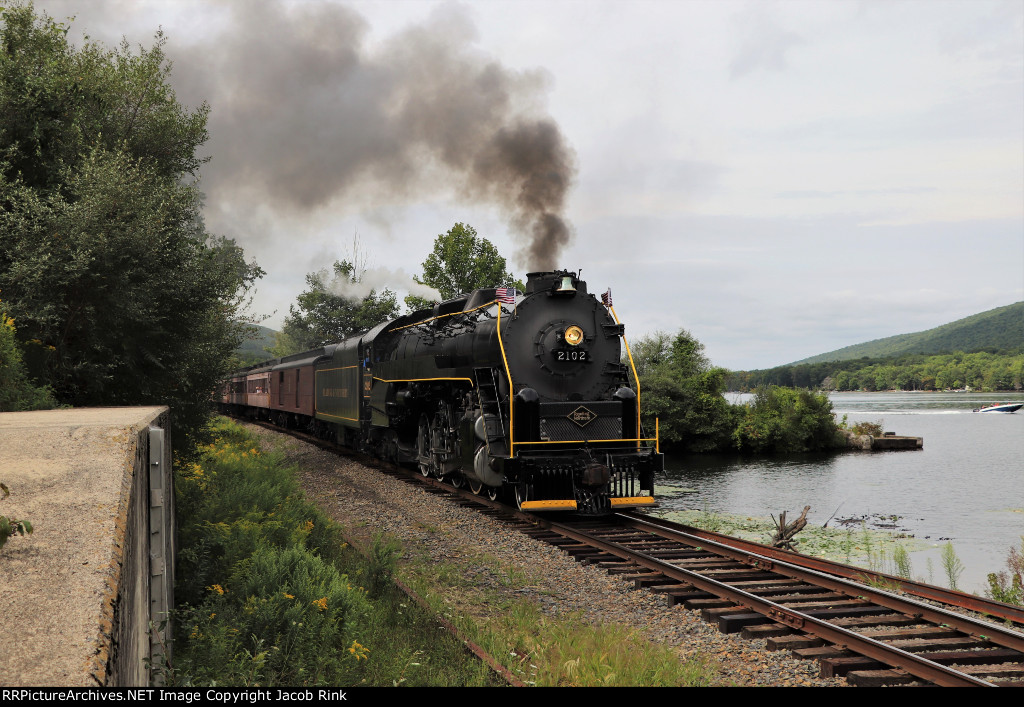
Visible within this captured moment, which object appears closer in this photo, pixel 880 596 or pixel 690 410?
pixel 880 596

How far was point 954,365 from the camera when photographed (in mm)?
154250

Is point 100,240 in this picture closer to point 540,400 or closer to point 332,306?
point 540,400

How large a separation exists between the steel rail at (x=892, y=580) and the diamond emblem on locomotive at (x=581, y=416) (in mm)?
2006

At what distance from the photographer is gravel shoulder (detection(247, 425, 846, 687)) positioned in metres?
6.17

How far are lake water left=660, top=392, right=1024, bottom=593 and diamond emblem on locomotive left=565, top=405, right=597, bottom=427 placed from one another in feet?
21.1

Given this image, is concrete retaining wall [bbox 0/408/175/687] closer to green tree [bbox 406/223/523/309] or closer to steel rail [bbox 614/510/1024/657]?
steel rail [bbox 614/510/1024/657]

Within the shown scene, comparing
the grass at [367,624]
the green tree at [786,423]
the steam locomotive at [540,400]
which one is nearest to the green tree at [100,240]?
the grass at [367,624]

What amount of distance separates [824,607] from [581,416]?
535cm

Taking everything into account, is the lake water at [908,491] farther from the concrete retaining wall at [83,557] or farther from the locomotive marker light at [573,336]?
the concrete retaining wall at [83,557]

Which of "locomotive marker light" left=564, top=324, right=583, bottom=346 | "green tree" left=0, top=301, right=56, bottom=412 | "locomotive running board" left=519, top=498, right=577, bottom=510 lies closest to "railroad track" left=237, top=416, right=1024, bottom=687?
"locomotive running board" left=519, top=498, right=577, bottom=510

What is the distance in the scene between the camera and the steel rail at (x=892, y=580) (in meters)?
7.05

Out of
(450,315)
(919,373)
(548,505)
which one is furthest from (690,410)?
(919,373)

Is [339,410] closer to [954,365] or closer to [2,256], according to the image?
[2,256]

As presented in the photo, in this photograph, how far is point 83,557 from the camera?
3.34 metres
